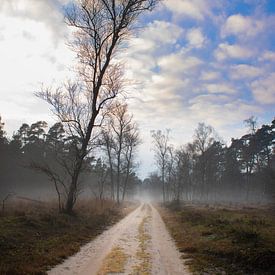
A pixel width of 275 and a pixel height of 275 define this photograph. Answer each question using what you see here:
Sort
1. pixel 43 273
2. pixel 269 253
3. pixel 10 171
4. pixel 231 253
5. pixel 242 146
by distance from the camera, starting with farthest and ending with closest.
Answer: pixel 242 146
pixel 10 171
pixel 231 253
pixel 269 253
pixel 43 273

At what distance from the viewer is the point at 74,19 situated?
22906mm

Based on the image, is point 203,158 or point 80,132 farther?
point 203,158

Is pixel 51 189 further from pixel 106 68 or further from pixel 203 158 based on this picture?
pixel 106 68

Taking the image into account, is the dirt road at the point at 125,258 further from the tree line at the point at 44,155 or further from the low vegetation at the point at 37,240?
the tree line at the point at 44,155

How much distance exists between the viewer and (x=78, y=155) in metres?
24.3

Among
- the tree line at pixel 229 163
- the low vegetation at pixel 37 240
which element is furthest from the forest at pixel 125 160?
the low vegetation at pixel 37 240

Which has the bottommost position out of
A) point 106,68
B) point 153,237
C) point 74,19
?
point 153,237

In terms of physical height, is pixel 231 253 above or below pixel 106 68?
below

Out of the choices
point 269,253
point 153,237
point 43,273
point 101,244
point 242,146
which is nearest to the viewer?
point 43,273

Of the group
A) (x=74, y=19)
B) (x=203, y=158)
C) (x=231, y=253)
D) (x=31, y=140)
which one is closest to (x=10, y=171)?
(x=31, y=140)

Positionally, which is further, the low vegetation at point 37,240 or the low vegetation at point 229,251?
the low vegetation at point 229,251

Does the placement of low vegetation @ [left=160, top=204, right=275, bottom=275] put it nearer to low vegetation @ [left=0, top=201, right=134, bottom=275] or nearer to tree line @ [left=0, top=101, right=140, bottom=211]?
low vegetation @ [left=0, top=201, right=134, bottom=275]

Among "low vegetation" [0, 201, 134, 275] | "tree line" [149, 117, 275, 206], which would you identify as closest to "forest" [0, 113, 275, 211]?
"tree line" [149, 117, 275, 206]

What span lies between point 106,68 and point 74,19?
391 cm
